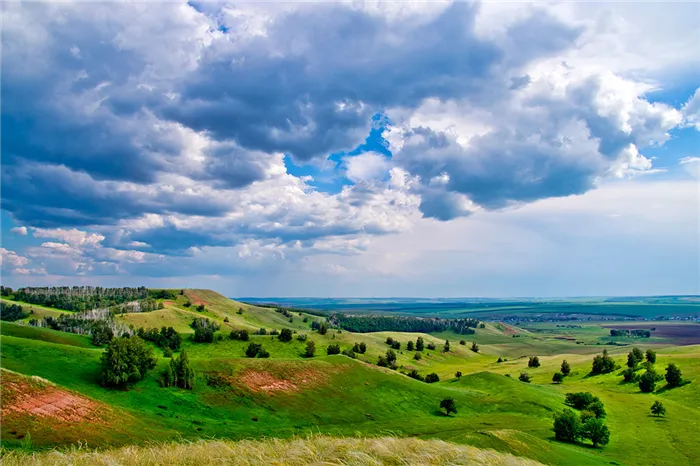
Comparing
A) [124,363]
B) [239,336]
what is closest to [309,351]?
[239,336]

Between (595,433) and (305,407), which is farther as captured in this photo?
(305,407)

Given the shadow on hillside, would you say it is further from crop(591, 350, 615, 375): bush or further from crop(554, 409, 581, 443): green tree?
crop(554, 409, 581, 443): green tree

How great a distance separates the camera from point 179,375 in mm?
76188

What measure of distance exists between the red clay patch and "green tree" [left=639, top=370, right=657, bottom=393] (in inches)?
4637

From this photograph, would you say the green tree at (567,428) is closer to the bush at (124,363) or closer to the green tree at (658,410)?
the green tree at (658,410)

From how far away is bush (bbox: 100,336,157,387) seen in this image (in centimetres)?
7000

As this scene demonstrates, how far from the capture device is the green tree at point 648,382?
107188 mm

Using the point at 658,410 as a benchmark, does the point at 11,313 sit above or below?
above

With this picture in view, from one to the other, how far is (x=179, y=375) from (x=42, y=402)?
995 inches

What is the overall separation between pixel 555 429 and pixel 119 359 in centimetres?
6886

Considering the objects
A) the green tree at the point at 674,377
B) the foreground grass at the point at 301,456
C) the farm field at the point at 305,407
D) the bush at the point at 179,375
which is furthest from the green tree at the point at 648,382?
the foreground grass at the point at 301,456

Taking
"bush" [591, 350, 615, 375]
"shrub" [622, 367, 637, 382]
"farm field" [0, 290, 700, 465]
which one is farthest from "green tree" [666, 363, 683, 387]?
"bush" [591, 350, 615, 375]

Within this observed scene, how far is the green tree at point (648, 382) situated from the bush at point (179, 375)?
4164 inches

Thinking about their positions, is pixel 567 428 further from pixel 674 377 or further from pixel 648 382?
pixel 674 377
